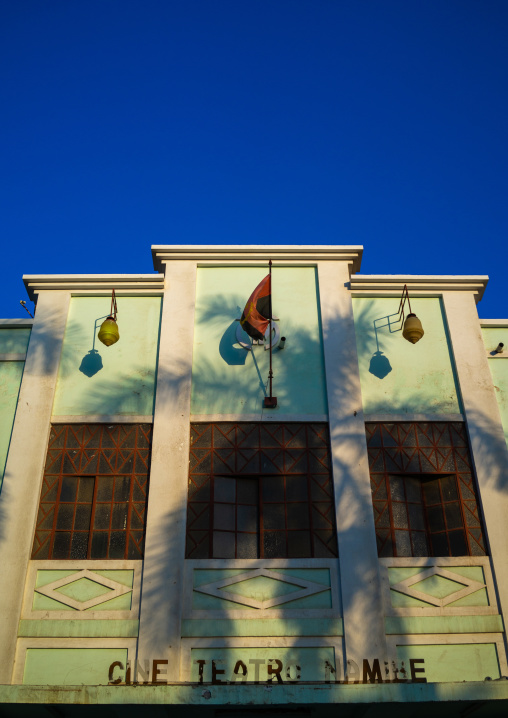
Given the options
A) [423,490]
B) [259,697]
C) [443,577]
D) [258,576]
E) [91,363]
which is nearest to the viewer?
[259,697]

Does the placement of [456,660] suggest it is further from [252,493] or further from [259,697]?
[252,493]

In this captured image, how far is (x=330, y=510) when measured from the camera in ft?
41.2

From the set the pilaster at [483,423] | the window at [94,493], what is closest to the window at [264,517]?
the window at [94,493]

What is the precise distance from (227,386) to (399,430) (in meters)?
3.52

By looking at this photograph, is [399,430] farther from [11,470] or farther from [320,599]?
[11,470]

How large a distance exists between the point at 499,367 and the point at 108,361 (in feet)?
26.5

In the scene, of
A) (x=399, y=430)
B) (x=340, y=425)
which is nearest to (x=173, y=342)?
(x=340, y=425)

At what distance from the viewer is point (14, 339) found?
47.2 feet

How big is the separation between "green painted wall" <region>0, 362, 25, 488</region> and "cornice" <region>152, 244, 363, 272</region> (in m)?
3.85

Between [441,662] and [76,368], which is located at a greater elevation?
[76,368]

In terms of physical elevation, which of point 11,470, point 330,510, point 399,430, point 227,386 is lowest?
point 330,510

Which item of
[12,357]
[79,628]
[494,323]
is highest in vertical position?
[494,323]

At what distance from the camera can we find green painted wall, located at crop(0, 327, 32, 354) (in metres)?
14.2

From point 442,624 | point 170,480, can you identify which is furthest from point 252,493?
point 442,624
